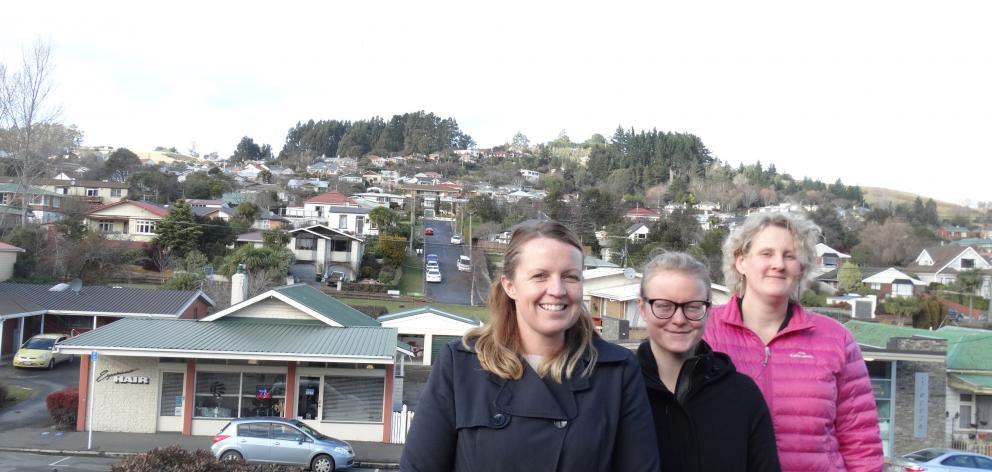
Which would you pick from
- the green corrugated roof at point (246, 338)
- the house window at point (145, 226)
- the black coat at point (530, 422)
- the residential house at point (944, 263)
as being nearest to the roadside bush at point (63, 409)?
the green corrugated roof at point (246, 338)

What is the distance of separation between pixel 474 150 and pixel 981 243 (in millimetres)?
96636

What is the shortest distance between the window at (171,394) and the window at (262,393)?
157 centimetres

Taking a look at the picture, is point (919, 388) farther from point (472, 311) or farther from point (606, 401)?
point (472, 311)

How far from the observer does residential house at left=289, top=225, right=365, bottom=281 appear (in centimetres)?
4628

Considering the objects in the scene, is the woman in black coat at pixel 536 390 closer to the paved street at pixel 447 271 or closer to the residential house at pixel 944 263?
the paved street at pixel 447 271

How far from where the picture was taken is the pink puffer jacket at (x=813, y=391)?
2984mm

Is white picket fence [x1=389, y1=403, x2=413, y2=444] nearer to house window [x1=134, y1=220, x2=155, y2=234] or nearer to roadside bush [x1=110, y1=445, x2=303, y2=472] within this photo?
roadside bush [x1=110, y1=445, x2=303, y2=472]

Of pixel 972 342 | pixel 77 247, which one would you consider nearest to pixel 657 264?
pixel 972 342

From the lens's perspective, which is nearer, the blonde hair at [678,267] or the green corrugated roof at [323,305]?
the blonde hair at [678,267]

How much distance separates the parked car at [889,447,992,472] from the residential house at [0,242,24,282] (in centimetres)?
3766

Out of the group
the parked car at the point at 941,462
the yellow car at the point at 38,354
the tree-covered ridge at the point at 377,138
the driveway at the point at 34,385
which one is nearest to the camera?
the parked car at the point at 941,462

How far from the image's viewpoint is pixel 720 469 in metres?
2.62

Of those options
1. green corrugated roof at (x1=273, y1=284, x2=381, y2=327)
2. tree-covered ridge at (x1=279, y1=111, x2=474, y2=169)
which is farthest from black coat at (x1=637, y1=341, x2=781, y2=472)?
tree-covered ridge at (x1=279, y1=111, x2=474, y2=169)

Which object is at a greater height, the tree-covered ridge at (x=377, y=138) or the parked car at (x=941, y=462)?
the tree-covered ridge at (x=377, y=138)
